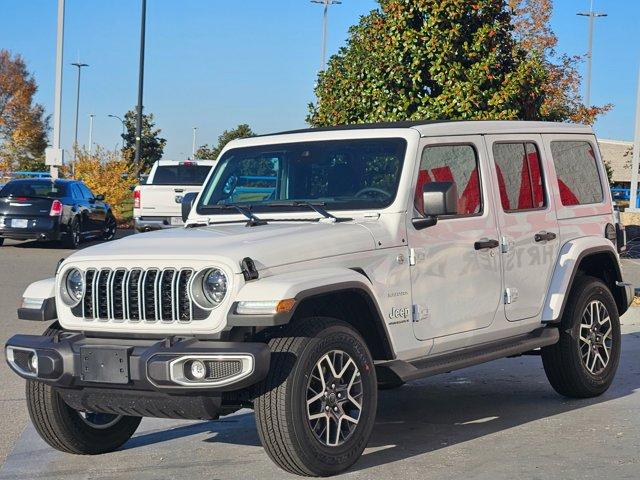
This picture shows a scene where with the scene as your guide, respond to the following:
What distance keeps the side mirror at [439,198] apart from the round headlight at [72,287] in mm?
1996

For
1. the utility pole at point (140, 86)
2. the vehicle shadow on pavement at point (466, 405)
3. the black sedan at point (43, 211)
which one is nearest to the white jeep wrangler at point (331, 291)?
the vehicle shadow on pavement at point (466, 405)

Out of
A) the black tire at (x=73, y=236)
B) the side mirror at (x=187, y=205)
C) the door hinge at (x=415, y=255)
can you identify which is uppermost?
the side mirror at (x=187, y=205)

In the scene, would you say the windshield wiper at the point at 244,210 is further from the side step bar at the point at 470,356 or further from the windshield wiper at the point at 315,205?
the side step bar at the point at 470,356

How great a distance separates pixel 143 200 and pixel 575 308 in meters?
16.3

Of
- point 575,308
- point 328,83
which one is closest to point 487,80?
point 328,83

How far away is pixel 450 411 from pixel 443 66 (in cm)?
1274

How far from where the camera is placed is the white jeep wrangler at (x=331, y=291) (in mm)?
5898

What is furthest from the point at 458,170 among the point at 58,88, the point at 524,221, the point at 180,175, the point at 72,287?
the point at 58,88

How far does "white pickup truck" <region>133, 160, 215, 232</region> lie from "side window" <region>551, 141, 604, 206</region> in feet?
48.8

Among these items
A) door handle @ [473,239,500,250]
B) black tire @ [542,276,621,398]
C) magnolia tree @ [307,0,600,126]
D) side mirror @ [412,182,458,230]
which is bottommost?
black tire @ [542,276,621,398]

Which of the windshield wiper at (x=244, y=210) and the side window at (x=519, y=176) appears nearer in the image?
the windshield wiper at (x=244, y=210)

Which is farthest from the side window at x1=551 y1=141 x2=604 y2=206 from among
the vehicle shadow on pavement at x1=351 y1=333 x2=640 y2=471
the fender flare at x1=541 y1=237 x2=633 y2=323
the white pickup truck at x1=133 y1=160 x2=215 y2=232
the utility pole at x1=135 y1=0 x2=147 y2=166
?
the utility pole at x1=135 y1=0 x2=147 y2=166

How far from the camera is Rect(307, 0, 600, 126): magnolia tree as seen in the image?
20.1 meters

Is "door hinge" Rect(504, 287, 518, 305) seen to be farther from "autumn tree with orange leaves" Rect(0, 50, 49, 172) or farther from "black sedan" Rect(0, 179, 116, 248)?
"autumn tree with orange leaves" Rect(0, 50, 49, 172)
